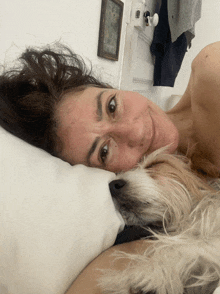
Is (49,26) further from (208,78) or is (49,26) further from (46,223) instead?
(46,223)

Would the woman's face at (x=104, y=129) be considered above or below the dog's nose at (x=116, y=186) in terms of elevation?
above

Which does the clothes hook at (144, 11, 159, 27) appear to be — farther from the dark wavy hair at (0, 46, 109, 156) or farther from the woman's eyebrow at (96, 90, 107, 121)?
the woman's eyebrow at (96, 90, 107, 121)

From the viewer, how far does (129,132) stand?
76cm

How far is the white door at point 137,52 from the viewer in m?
1.80

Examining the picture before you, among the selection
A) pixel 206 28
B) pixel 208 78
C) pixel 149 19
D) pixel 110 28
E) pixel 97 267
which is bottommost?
pixel 97 267

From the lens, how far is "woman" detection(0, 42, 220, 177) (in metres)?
0.74

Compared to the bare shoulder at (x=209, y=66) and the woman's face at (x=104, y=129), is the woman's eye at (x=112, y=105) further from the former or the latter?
the bare shoulder at (x=209, y=66)

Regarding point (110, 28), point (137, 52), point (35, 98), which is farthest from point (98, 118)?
point (137, 52)

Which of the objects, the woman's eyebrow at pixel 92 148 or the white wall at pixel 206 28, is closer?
the woman's eyebrow at pixel 92 148

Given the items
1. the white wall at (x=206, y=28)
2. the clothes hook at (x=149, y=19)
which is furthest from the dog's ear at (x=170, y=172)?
the white wall at (x=206, y=28)

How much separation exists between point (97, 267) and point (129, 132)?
411mm

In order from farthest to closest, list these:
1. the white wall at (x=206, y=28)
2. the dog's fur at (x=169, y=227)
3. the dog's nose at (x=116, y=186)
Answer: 1. the white wall at (x=206, y=28)
2. the dog's nose at (x=116, y=186)
3. the dog's fur at (x=169, y=227)

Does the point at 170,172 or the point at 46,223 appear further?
the point at 170,172

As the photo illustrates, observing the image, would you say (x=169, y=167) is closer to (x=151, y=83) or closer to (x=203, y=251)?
(x=203, y=251)
